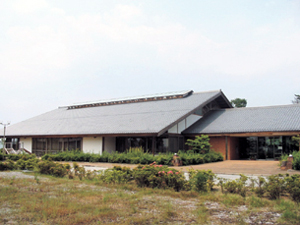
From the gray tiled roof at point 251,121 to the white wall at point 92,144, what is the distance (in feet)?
22.6

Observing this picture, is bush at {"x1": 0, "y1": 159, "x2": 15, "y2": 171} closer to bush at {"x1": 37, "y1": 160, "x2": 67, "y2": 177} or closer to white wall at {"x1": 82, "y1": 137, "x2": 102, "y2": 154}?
bush at {"x1": 37, "y1": 160, "x2": 67, "y2": 177}

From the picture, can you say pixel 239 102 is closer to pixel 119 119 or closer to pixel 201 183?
pixel 119 119

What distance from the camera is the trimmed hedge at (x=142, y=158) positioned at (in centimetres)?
1786

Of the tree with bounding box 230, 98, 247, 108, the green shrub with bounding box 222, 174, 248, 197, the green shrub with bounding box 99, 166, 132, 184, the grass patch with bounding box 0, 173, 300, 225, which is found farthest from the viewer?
the tree with bounding box 230, 98, 247, 108

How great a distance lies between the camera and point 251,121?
22.9 meters

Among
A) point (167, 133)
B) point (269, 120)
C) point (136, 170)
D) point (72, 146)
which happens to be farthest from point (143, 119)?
point (136, 170)

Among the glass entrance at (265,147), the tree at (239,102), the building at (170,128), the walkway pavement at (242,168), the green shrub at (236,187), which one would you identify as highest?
the tree at (239,102)

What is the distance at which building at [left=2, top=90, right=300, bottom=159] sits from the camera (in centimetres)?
2139

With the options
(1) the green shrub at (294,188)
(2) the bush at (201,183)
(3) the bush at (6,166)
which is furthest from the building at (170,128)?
(1) the green shrub at (294,188)

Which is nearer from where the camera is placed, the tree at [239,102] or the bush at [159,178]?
the bush at [159,178]

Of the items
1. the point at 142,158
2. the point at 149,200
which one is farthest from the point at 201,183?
the point at 142,158

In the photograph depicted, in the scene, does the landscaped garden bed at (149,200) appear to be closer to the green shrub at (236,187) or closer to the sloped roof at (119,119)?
the green shrub at (236,187)

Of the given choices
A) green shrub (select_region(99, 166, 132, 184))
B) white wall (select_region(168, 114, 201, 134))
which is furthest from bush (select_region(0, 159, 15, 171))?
white wall (select_region(168, 114, 201, 134))

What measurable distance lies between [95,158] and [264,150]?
41.3ft
